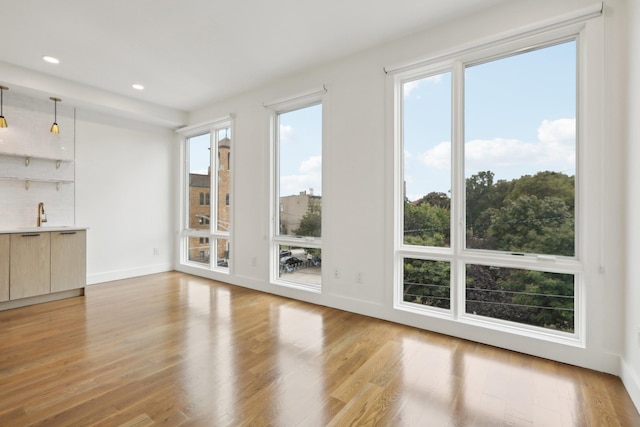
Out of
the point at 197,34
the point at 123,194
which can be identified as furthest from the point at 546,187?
the point at 123,194

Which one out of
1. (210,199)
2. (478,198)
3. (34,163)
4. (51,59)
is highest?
(51,59)

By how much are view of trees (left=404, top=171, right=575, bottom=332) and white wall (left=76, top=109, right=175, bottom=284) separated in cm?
492

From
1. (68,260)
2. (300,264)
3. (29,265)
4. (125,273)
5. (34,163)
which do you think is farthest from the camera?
(125,273)

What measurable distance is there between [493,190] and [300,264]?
2542 mm

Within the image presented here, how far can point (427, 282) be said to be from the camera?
317 cm

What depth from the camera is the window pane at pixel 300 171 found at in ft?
13.3

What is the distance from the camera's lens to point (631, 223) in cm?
205

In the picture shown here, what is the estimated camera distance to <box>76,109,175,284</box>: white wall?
191 inches

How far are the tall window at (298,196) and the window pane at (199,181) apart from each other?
178cm

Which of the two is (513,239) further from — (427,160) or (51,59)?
(51,59)

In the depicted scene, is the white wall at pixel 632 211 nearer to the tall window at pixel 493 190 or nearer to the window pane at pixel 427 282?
the tall window at pixel 493 190

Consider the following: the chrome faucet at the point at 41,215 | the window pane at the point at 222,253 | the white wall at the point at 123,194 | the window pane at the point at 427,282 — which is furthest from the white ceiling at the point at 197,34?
the window pane at the point at 222,253

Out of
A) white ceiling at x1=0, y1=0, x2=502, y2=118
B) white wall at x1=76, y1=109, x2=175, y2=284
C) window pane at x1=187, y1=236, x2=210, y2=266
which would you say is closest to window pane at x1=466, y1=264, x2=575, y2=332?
white ceiling at x1=0, y1=0, x2=502, y2=118

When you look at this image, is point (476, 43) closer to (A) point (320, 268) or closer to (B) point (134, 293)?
(A) point (320, 268)
